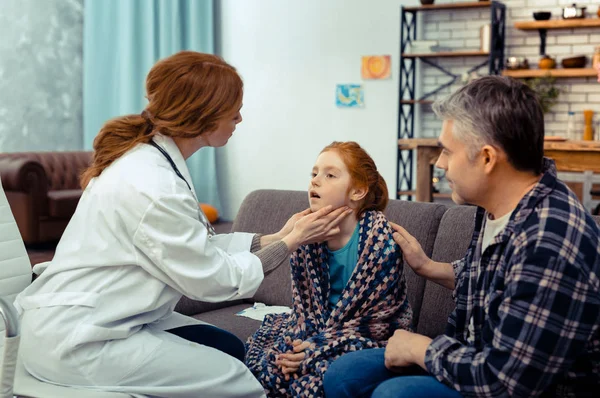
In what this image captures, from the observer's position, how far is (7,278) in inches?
82.0

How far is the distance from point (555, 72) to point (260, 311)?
4384mm

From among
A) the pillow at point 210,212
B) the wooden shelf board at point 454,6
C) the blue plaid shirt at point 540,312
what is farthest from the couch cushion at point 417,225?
the pillow at point 210,212

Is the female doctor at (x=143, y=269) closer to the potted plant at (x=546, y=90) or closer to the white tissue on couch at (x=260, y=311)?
the white tissue on couch at (x=260, y=311)

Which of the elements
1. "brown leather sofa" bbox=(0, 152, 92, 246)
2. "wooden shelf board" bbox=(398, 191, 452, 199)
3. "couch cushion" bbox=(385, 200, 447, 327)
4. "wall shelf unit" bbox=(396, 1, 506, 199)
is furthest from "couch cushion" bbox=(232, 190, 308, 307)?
"wall shelf unit" bbox=(396, 1, 506, 199)

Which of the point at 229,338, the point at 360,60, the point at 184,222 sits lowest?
the point at 229,338

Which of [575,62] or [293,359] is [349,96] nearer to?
[575,62]

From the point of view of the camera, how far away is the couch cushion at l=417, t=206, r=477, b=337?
221 cm

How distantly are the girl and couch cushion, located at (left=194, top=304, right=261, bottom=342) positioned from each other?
0.29 meters

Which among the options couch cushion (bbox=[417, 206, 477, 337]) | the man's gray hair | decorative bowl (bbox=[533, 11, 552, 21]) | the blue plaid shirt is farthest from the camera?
decorative bowl (bbox=[533, 11, 552, 21])

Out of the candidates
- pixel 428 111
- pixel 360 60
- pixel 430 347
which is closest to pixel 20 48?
pixel 360 60

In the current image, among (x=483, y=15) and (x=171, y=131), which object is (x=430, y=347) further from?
(x=483, y=15)

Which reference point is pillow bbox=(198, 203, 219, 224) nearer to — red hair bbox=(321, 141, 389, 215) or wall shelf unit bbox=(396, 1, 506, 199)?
wall shelf unit bbox=(396, 1, 506, 199)

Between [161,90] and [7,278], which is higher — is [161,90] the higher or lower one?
the higher one

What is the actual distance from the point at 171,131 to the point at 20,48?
5.36 metres
